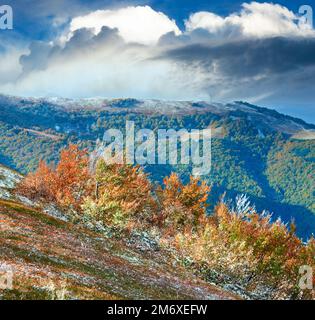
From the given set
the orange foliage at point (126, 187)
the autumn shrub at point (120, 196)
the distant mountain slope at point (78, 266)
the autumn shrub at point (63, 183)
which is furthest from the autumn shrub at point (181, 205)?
the distant mountain slope at point (78, 266)

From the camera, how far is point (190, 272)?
4909 cm

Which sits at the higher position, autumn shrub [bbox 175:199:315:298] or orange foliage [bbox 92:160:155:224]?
orange foliage [bbox 92:160:155:224]

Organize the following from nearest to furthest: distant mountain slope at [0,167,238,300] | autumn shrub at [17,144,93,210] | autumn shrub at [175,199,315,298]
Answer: distant mountain slope at [0,167,238,300], autumn shrub at [175,199,315,298], autumn shrub at [17,144,93,210]

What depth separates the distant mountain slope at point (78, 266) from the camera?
Answer: 76.2 ft

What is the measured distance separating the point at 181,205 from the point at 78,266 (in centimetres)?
4185

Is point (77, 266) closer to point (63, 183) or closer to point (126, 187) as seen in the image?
point (63, 183)

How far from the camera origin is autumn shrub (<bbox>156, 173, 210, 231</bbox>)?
7181 cm

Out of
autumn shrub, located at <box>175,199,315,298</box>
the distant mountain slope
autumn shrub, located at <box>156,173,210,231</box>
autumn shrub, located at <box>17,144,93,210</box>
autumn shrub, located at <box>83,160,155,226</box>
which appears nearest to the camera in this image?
the distant mountain slope

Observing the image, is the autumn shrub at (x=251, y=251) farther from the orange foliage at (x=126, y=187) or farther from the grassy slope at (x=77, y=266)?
the orange foliage at (x=126, y=187)

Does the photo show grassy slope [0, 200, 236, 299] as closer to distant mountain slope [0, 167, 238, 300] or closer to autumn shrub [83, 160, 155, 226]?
distant mountain slope [0, 167, 238, 300]

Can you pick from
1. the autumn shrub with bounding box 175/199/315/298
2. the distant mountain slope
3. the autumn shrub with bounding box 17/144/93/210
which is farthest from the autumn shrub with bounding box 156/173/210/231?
the distant mountain slope
